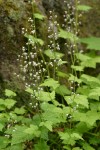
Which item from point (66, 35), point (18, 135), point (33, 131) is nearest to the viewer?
point (33, 131)

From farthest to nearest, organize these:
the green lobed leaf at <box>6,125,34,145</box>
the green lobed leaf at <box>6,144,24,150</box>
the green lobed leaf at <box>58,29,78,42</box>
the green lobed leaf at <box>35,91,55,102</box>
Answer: the green lobed leaf at <box>58,29,78,42</box>
the green lobed leaf at <box>35,91,55,102</box>
the green lobed leaf at <box>6,144,24,150</box>
the green lobed leaf at <box>6,125,34,145</box>

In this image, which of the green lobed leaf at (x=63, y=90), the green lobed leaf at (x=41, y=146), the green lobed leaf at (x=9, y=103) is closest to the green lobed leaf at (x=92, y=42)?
the green lobed leaf at (x=63, y=90)

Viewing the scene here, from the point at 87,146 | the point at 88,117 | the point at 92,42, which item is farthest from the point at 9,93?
the point at 92,42

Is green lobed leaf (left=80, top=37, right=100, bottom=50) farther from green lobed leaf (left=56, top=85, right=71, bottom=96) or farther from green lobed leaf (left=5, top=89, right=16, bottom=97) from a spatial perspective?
green lobed leaf (left=5, top=89, right=16, bottom=97)

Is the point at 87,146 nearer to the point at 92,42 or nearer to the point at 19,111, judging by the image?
the point at 19,111

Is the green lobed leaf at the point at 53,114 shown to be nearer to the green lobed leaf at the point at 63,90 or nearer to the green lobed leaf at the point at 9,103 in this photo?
the green lobed leaf at the point at 9,103

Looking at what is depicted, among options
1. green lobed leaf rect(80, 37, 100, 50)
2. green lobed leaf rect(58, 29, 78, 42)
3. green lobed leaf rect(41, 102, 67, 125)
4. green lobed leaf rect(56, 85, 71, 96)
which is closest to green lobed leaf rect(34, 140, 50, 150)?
green lobed leaf rect(41, 102, 67, 125)

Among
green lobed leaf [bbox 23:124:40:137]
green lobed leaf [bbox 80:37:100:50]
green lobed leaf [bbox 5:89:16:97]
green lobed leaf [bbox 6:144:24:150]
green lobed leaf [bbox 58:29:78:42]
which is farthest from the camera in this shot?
green lobed leaf [bbox 80:37:100:50]

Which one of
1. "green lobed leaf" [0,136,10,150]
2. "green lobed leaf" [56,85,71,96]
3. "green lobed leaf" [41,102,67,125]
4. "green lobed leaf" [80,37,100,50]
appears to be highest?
"green lobed leaf" [80,37,100,50]

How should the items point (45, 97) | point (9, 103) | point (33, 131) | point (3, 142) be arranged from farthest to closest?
point (9, 103), point (45, 97), point (3, 142), point (33, 131)

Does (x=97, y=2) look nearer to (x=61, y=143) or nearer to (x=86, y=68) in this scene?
(x=86, y=68)

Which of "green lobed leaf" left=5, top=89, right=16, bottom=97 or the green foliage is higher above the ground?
"green lobed leaf" left=5, top=89, right=16, bottom=97
